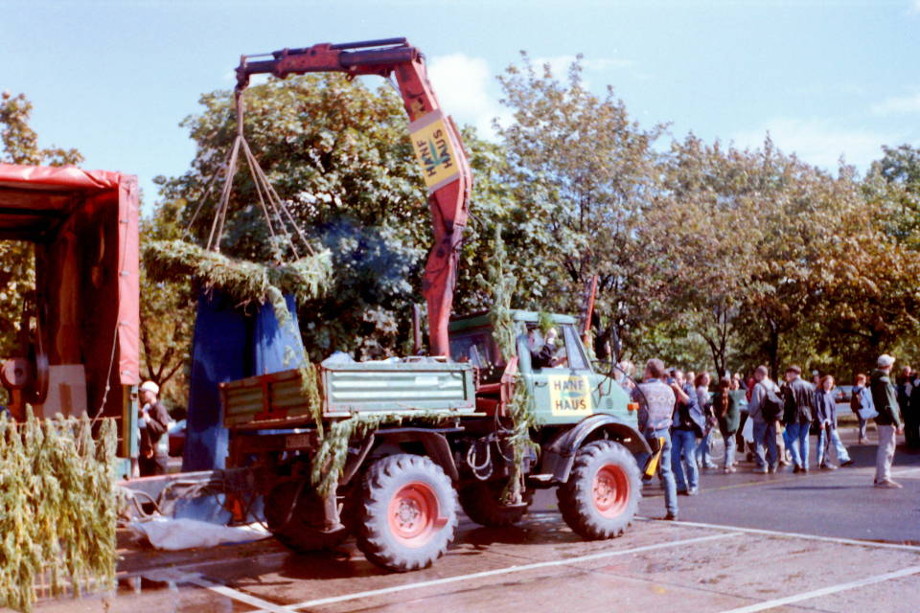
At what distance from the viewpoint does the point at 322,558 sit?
9.13m

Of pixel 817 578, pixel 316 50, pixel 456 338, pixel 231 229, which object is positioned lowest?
pixel 817 578

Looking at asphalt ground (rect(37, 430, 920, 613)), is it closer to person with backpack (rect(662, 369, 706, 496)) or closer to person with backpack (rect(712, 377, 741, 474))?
person with backpack (rect(662, 369, 706, 496))

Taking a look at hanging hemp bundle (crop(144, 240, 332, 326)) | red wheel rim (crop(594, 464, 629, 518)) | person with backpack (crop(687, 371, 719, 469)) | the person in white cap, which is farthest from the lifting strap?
person with backpack (crop(687, 371, 719, 469))

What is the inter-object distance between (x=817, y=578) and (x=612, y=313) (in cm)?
1464

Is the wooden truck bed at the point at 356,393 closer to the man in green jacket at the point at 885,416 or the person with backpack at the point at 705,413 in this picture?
the man in green jacket at the point at 885,416

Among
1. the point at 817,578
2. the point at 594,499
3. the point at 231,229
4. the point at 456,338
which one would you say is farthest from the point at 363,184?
the point at 817,578

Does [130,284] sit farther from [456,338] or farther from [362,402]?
[456,338]

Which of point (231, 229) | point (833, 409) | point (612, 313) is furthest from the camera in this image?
point (612, 313)

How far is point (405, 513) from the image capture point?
26.9 ft

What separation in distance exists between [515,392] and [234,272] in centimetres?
358

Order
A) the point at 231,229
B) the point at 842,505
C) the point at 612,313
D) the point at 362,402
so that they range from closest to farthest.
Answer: the point at 362,402, the point at 842,505, the point at 231,229, the point at 612,313

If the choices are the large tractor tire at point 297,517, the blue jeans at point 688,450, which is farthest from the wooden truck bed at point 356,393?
the blue jeans at point 688,450

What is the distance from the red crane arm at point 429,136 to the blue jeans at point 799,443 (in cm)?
793

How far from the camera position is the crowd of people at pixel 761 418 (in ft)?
37.0
